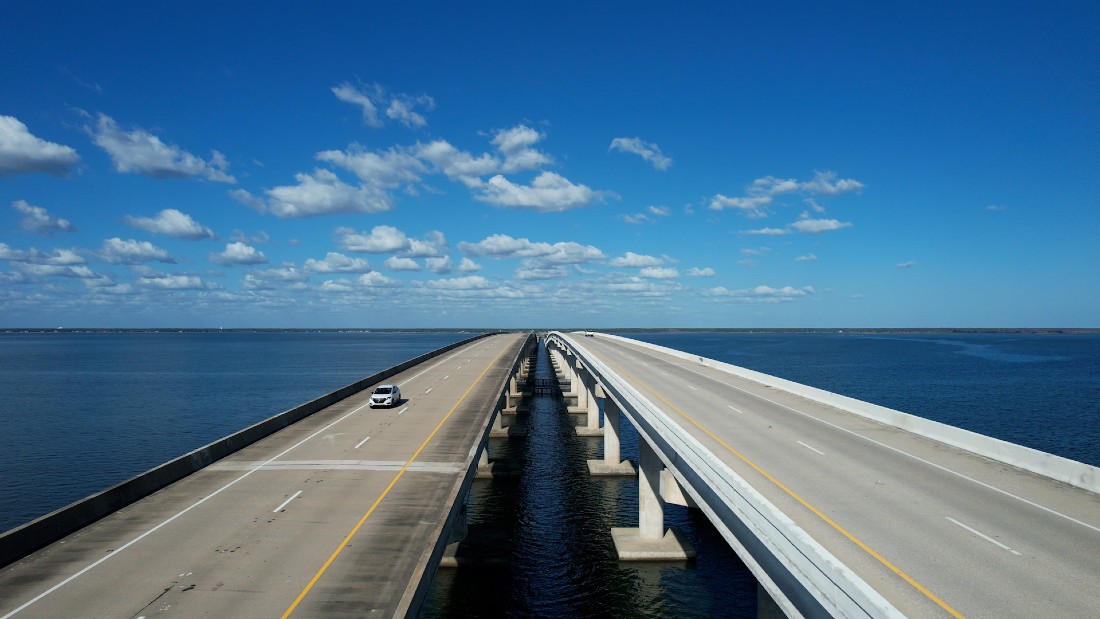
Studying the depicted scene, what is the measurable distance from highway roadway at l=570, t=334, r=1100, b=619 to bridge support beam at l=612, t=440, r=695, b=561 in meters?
3.54

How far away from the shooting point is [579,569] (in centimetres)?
2892

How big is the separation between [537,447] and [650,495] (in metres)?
27.4

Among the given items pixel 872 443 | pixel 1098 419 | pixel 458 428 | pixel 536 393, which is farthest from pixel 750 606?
pixel 536 393

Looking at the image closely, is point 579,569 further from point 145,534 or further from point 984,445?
point 145,534

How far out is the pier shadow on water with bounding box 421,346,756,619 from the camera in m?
25.3

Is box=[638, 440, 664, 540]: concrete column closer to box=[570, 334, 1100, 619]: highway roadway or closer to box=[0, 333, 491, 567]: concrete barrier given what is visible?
box=[570, 334, 1100, 619]: highway roadway

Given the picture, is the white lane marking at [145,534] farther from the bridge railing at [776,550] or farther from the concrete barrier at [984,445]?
the concrete barrier at [984,445]

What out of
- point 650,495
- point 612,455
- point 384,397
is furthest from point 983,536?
point 612,455

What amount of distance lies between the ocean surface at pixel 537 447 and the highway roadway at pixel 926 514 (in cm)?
726

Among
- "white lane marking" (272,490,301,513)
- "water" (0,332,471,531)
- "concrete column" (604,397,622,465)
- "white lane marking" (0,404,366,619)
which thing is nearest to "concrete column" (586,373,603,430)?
"concrete column" (604,397,622,465)

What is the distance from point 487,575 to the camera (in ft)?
92.8

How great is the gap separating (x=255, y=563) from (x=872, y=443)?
20.2m

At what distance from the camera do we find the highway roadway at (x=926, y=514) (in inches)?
436

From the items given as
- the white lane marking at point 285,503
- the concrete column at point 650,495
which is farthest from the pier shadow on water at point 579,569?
the white lane marking at point 285,503
